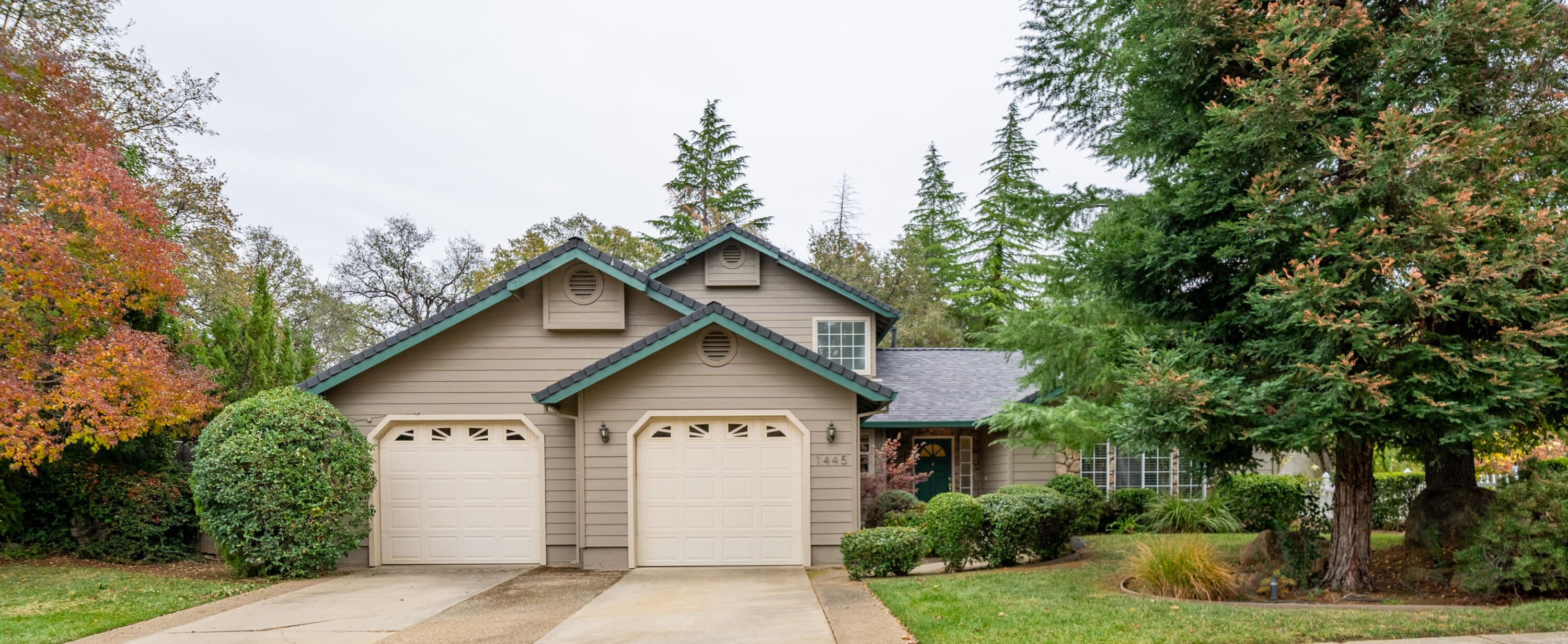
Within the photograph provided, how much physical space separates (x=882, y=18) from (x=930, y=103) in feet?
49.9

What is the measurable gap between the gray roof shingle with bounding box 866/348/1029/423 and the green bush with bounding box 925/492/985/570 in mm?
4707

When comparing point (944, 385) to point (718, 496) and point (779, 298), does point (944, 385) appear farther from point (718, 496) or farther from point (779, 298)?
point (718, 496)

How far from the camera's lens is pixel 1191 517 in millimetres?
13789

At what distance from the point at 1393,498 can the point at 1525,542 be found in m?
7.82

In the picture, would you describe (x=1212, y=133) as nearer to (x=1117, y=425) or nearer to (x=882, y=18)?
(x=1117, y=425)

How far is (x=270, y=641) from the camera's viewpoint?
6.80m

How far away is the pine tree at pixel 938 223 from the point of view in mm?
32594

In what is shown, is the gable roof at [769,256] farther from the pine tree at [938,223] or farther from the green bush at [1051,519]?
the pine tree at [938,223]

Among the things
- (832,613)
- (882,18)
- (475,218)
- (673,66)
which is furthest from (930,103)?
(475,218)

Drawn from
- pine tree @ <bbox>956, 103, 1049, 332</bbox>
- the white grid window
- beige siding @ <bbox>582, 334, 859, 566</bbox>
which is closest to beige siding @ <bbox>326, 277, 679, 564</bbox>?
beige siding @ <bbox>582, 334, 859, 566</bbox>

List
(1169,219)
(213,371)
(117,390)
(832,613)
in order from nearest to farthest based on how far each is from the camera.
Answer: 1. (832,613)
2. (1169,219)
3. (117,390)
4. (213,371)

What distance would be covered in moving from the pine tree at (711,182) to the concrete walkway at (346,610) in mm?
22069

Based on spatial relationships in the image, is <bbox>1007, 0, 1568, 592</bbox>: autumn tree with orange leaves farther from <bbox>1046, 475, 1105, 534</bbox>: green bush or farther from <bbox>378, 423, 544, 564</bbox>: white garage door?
<bbox>378, 423, 544, 564</bbox>: white garage door

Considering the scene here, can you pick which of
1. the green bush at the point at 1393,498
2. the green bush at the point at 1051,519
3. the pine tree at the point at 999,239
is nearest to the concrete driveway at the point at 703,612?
the green bush at the point at 1051,519
